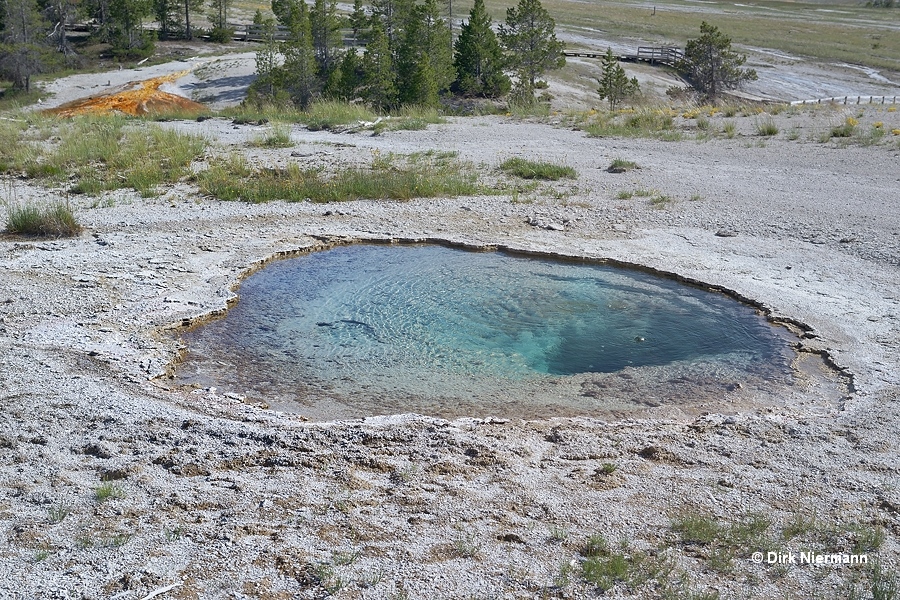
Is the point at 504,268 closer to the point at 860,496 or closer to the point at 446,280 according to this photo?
the point at 446,280

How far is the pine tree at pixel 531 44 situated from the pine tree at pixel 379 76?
7.47 m

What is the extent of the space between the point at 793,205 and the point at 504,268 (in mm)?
5822

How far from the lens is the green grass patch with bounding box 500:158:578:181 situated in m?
15.7

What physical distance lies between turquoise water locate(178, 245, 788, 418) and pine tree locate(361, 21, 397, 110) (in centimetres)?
2058

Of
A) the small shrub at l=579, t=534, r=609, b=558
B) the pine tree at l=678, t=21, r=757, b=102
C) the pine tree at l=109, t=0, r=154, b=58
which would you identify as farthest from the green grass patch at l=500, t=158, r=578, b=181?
the pine tree at l=109, t=0, r=154, b=58

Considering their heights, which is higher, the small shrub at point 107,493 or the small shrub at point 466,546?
the small shrub at point 107,493

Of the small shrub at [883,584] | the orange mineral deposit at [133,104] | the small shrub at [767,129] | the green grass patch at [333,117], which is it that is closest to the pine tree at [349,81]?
the orange mineral deposit at [133,104]

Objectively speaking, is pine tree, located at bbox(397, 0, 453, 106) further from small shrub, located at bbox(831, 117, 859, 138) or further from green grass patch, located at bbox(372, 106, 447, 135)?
Answer: small shrub, located at bbox(831, 117, 859, 138)

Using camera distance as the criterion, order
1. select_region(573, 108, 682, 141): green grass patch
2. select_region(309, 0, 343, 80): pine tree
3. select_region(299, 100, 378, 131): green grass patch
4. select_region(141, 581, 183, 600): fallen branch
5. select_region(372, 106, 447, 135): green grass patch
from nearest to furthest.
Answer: select_region(141, 581, 183, 600): fallen branch → select_region(573, 108, 682, 141): green grass patch → select_region(372, 106, 447, 135): green grass patch → select_region(299, 100, 378, 131): green grass patch → select_region(309, 0, 343, 80): pine tree

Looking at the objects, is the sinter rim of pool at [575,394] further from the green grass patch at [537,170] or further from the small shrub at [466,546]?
the green grass patch at [537,170]

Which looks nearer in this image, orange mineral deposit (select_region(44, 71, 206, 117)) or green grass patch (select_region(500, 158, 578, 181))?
green grass patch (select_region(500, 158, 578, 181))

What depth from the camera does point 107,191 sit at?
14.4m

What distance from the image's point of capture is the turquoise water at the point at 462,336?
310 inches

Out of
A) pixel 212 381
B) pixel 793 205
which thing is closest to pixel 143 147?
pixel 212 381
